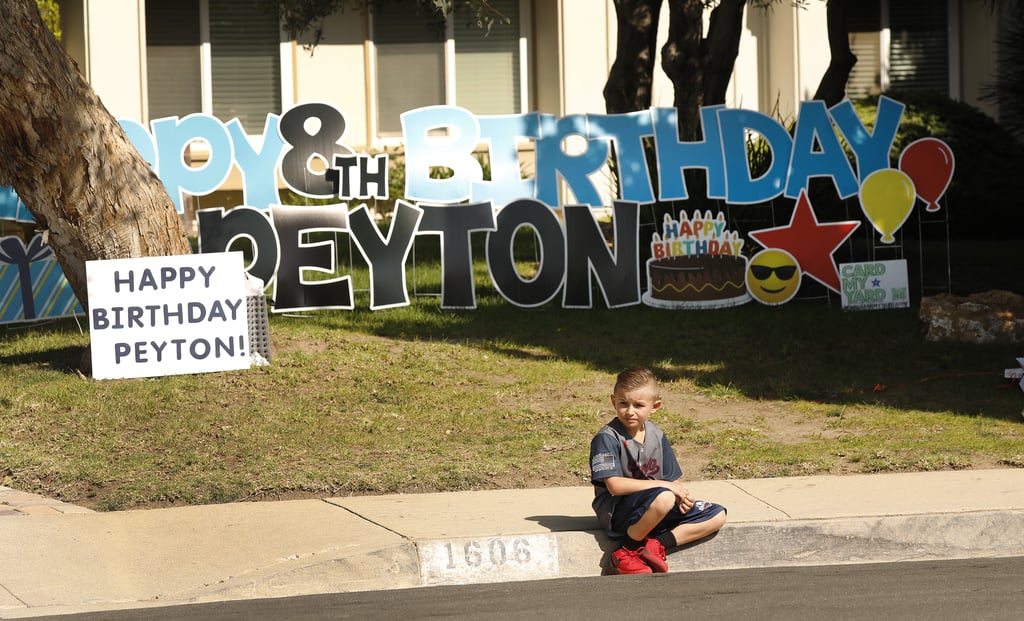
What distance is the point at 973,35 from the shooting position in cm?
2128

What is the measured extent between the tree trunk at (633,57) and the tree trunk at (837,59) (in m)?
1.85

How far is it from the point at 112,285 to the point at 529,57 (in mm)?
11087

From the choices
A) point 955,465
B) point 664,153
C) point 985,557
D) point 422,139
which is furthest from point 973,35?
point 985,557

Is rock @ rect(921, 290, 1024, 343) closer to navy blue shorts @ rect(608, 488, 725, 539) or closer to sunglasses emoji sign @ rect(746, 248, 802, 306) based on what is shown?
sunglasses emoji sign @ rect(746, 248, 802, 306)

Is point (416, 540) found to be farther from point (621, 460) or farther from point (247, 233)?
point (247, 233)

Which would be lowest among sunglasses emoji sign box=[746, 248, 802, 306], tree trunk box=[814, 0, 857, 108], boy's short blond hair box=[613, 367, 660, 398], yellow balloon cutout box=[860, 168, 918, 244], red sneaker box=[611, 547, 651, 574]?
red sneaker box=[611, 547, 651, 574]

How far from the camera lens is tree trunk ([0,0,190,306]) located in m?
9.77

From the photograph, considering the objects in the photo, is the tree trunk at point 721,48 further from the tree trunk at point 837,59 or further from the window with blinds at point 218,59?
the window with blinds at point 218,59

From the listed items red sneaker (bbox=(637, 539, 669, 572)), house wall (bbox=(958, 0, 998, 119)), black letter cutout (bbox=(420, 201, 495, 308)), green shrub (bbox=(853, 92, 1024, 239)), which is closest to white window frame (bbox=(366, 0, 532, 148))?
green shrub (bbox=(853, 92, 1024, 239))

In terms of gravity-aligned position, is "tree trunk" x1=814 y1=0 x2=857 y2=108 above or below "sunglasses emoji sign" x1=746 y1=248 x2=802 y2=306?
above

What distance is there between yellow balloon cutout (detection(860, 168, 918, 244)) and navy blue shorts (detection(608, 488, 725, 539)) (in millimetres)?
7552

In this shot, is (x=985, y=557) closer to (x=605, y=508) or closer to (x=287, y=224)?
(x=605, y=508)

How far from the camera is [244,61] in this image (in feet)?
65.0

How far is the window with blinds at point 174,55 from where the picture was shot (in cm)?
1955
